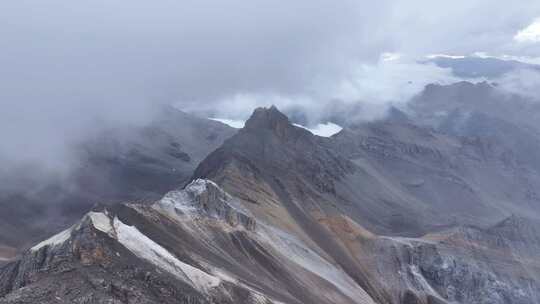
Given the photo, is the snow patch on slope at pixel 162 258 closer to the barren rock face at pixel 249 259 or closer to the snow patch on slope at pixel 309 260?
the barren rock face at pixel 249 259

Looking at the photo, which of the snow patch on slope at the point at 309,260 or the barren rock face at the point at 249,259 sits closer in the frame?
the barren rock face at the point at 249,259

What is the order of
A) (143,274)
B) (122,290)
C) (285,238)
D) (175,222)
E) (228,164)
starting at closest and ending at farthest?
1. (122,290)
2. (143,274)
3. (175,222)
4. (285,238)
5. (228,164)

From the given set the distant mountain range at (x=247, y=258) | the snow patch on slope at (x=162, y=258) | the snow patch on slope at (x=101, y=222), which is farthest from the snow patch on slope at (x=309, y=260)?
the snow patch on slope at (x=101, y=222)

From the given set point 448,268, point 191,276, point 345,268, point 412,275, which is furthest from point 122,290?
point 448,268

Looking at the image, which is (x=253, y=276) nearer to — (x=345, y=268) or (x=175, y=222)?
(x=175, y=222)

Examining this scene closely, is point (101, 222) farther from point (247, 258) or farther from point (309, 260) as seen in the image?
point (309, 260)

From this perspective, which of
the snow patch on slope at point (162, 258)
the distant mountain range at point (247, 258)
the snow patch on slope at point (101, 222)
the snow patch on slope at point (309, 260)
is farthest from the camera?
the snow patch on slope at point (309, 260)

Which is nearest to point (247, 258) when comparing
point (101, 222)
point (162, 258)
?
point (162, 258)

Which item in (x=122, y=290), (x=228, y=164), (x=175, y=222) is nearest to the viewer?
(x=122, y=290)

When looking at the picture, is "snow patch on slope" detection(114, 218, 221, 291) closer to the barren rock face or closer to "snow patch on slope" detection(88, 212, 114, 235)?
the barren rock face
